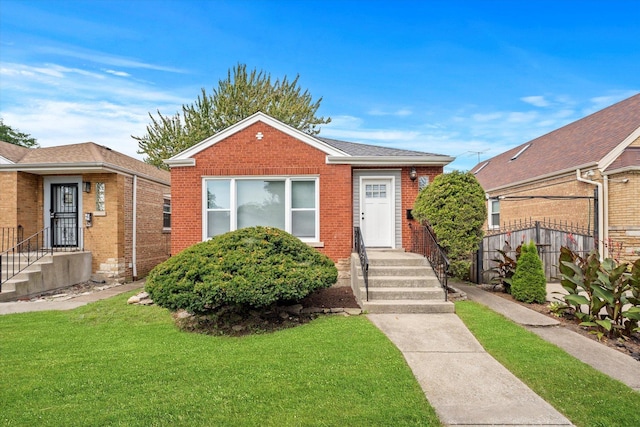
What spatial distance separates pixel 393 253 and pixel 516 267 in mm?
2807

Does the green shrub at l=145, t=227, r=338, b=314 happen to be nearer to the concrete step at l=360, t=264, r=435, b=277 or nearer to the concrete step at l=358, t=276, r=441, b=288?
the concrete step at l=358, t=276, r=441, b=288

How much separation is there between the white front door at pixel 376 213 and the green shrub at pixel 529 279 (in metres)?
3.27

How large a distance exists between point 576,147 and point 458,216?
9.93 m

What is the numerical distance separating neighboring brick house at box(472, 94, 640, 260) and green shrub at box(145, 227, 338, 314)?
8.03 m

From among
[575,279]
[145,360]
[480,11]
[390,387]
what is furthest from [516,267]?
[480,11]

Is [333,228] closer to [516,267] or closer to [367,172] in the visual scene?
[367,172]

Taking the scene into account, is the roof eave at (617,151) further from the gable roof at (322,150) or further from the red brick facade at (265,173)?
the red brick facade at (265,173)

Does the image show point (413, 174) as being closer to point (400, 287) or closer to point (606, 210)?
point (400, 287)

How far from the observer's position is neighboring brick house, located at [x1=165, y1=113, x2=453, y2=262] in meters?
9.00

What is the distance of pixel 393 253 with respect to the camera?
8.78 m

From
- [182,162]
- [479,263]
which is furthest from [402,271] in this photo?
[182,162]

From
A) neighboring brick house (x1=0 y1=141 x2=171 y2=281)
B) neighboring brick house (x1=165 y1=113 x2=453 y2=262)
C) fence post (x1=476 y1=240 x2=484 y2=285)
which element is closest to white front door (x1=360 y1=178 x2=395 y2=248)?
neighboring brick house (x1=165 y1=113 x2=453 y2=262)

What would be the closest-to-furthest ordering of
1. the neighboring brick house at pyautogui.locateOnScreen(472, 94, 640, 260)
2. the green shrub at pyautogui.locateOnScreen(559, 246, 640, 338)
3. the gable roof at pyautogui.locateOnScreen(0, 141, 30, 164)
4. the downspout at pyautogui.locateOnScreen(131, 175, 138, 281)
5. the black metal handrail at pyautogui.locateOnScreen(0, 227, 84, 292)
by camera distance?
the green shrub at pyautogui.locateOnScreen(559, 246, 640, 338)
the black metal handrail at pyautogui.locateOnScreen(0, 227, 84, 292)
the neighboring brick house at pyautogui.locateOnScreen(472, 94, 640, 260)
the gable roof at pyautogui.locateOnScreen(0, 141, 30, 164)
the downspout at pyautogui.locateOnScreen(131, 175, 138, 281)

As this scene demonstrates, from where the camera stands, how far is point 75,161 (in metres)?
10.4
